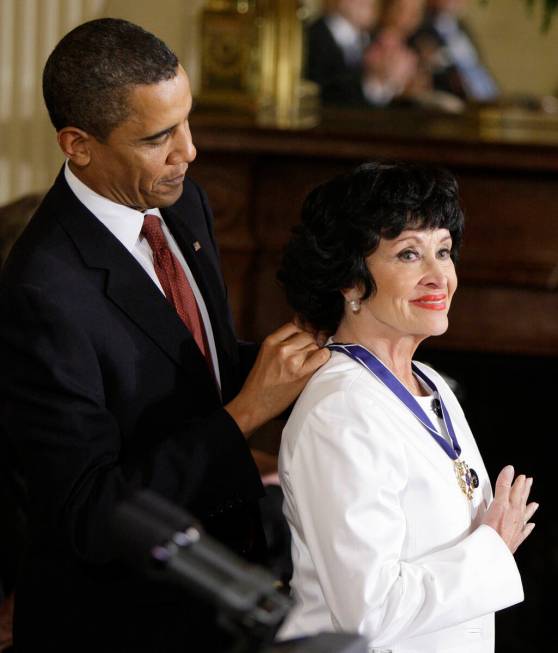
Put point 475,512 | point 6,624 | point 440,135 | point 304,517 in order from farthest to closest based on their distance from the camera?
point 440,135 → point 6,624 → point 475,512 → point 304,517

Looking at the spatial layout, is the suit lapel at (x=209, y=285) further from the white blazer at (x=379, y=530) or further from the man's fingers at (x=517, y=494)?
the man's fingers at (x=517, y=494)

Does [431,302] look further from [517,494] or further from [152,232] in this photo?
[152,232]

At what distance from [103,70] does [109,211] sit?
0.26 meters

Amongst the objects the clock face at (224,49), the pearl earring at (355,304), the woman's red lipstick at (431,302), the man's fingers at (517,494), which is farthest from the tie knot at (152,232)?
the clock face at (224,49)

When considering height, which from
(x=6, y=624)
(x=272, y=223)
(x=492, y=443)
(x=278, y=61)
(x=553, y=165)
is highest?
(x=278, y=61)

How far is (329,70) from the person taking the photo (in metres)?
4.90

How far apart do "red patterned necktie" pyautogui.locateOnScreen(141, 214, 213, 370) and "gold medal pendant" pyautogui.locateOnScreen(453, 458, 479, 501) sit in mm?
499

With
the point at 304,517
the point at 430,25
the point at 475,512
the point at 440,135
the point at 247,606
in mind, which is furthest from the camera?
the point at 430,25

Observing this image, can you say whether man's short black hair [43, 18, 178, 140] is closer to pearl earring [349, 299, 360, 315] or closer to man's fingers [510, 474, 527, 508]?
pearl earring [349, 299, 360, 315]

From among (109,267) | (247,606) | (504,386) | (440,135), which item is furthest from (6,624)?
(504,386)

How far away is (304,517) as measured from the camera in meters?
1.93

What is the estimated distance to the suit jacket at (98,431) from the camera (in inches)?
75.4

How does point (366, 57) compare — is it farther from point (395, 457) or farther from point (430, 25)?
point (395, 457)

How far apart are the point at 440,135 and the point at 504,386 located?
1.26 meters
